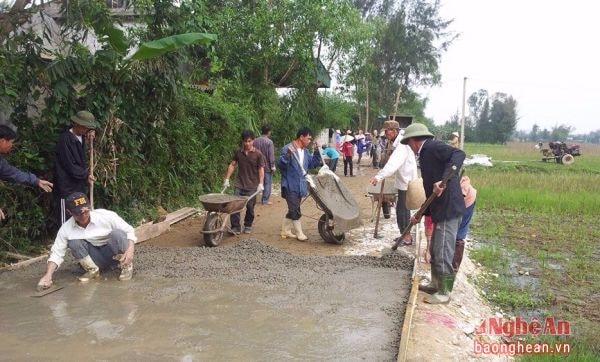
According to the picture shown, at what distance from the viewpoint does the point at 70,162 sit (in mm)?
5594

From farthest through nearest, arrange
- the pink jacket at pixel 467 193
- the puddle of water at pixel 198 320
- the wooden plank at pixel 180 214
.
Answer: the wooden plank at pixel 180 214, the pink jacket at pixel 467 193, the puddle of water at pixel 198 320

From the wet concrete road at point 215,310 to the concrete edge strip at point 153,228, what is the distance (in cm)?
13

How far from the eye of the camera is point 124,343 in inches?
137

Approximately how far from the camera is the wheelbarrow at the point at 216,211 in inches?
250

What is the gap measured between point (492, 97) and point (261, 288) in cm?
6937

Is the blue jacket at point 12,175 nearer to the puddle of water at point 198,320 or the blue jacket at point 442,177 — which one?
A: the puddle of water at point 198,320

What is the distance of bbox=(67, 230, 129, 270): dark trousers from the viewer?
4793mm

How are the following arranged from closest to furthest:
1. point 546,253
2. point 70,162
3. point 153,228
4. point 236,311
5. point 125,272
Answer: point 236,311
point 125,272
point 70,162
point 153,228
point 546,253

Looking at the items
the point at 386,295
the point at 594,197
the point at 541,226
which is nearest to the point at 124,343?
the point at 386,295

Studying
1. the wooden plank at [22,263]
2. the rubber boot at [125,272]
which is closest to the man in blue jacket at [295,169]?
the rubber boot at [125,272]

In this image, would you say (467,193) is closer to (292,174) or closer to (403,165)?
(403,165)

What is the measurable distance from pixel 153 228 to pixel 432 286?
4.14 metres

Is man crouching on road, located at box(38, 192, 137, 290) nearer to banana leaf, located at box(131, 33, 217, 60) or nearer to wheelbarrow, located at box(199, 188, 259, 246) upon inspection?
wheelbarrow, located at box(199, 188, 259, 246)

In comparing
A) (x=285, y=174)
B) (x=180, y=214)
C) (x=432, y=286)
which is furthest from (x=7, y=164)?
(x=432, y=286)
